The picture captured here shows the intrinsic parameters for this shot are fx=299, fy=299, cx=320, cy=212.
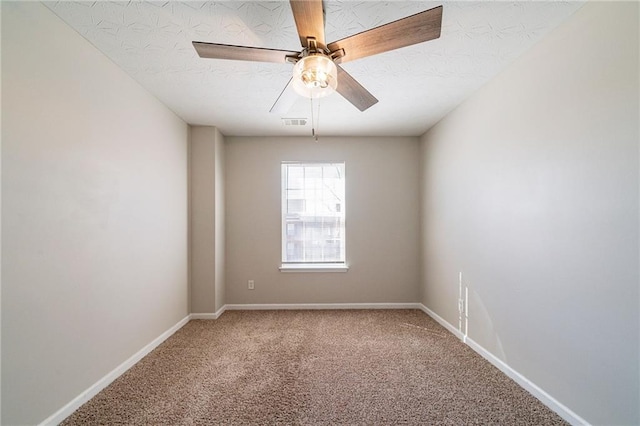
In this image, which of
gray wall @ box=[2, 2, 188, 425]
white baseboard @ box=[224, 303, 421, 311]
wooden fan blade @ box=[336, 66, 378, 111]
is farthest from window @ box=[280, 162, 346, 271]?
wooden fan blade @ box=[336, 66, 378, 111]

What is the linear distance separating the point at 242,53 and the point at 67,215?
150cm

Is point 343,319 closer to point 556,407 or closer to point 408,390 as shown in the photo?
point 408,390

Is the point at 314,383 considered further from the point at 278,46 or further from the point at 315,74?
the point at 278,46

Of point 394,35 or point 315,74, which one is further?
point 315,74

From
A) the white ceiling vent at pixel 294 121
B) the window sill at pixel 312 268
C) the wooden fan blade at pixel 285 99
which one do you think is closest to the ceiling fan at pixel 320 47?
the wooden fan blade at pixel 285 99

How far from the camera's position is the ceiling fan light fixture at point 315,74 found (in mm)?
1573

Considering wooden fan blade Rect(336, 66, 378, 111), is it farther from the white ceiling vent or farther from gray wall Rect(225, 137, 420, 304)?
gray wall Rect(225, 137, 420, 304)

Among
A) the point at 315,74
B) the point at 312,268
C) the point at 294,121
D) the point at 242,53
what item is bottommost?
the point at 312,268

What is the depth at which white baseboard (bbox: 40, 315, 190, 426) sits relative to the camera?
1815 millimetres

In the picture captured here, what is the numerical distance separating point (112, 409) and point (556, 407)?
2.88 meters

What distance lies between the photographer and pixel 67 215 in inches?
74.5

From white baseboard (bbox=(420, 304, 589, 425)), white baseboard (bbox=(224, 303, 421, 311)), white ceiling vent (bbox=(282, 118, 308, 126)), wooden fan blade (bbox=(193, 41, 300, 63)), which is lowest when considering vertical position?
white baseboard (bbox=(224, 303, 421, 311))

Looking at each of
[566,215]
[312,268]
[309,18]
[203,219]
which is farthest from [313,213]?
[309,18]

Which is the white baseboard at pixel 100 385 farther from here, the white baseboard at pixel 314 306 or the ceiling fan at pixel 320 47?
the ceiling fan at pixel 320 47
